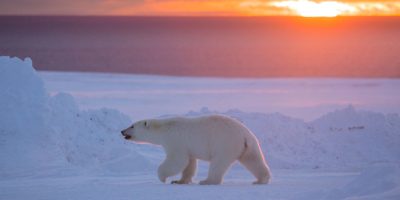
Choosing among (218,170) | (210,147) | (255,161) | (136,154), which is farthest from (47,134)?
(255,161)

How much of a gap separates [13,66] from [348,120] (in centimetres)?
670

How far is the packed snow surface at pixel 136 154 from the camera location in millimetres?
7926

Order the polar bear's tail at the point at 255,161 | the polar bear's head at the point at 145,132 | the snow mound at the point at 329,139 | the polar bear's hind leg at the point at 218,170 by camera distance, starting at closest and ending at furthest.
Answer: the polar bear's hind leg at the point at 218,170 < the polar bear's tail at the point at 255,161 < the polar bear's head at the point at 145,132 < the snow mound at the point at 329,139

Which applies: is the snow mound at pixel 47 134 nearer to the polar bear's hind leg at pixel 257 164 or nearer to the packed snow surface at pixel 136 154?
the packed snow surface at pixel 136 154

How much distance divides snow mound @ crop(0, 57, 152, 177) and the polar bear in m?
2.15

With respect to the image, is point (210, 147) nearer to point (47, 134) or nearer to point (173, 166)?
point (173, 166)

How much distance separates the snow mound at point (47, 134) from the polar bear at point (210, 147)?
2145 mm

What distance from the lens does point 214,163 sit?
888 centimetres

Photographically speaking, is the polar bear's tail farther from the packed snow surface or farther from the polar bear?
the packed snow surface

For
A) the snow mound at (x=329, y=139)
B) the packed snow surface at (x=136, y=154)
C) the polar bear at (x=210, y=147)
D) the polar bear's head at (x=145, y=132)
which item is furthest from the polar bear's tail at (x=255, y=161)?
the snow mound at (x=329, y=139)

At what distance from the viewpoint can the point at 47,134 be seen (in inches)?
470

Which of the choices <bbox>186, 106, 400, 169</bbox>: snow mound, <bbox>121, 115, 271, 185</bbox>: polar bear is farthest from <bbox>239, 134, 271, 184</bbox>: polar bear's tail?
<bbox>186, 106, 400, 169</bbox>: snow mound

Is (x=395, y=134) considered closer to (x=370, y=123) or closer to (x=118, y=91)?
(x=370, y=123)

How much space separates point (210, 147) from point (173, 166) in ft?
1.73
